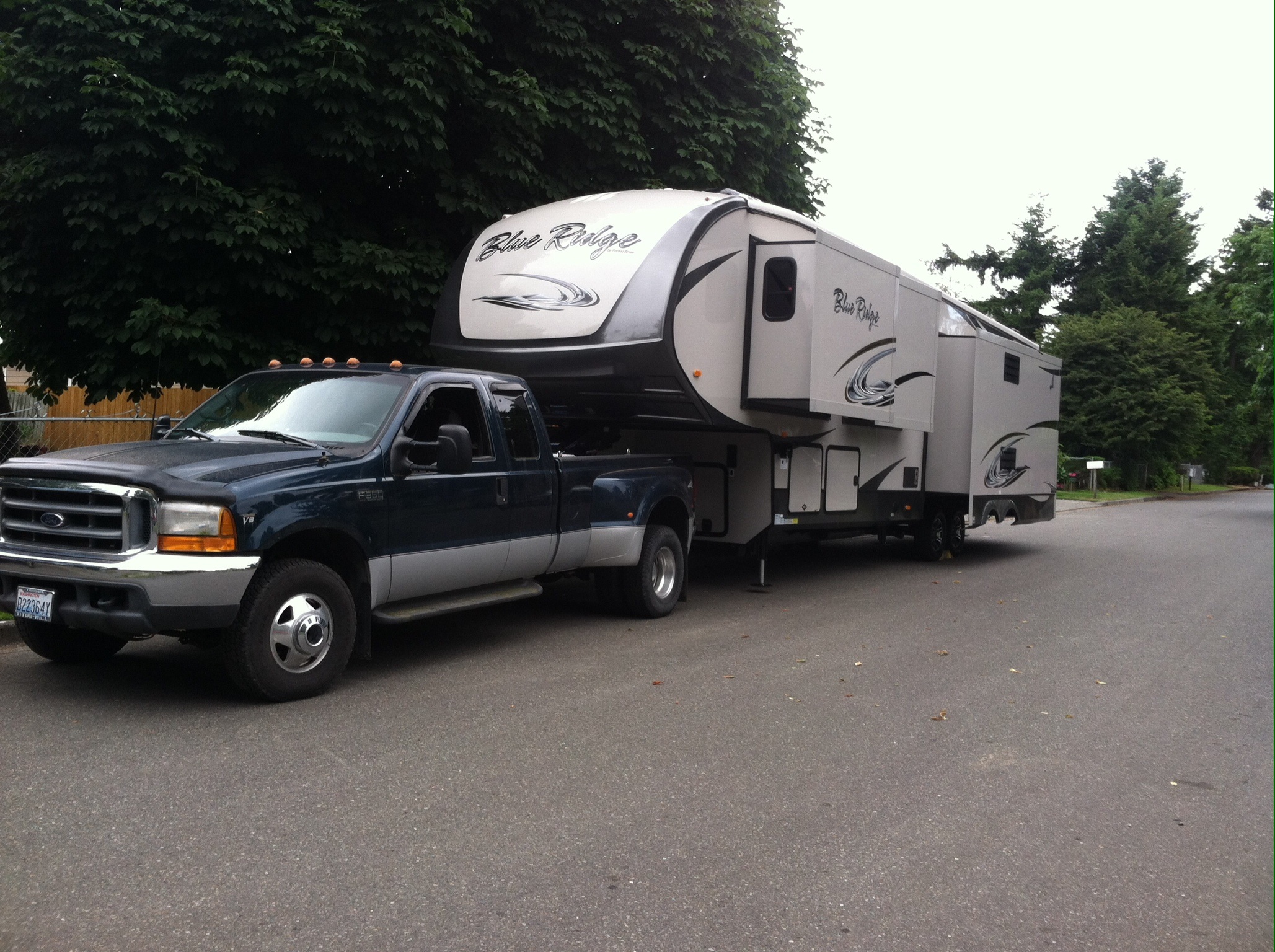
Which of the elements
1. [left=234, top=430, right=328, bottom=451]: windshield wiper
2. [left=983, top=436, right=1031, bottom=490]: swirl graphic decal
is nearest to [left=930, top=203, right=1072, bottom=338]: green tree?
[left=983, top=436, right=1031, bottom=490]: swirl graphic decal

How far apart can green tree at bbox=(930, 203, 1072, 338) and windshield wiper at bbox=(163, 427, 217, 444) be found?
176 feet

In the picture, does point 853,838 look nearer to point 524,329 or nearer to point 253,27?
point 524,329

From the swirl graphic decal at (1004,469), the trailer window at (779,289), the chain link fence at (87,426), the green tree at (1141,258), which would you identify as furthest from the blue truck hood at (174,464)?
the green tree at (1141,258)

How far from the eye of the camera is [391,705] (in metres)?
6.63

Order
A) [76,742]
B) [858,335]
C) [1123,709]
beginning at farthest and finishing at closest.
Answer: [858,335] < [1123,709] < [76,742]

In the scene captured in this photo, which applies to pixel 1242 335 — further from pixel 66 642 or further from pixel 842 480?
pixel 66 642

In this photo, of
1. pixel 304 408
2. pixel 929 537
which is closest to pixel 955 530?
pixel 929 537

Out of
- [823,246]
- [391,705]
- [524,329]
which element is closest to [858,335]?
[823,246]

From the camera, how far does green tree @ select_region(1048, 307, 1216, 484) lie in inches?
1663

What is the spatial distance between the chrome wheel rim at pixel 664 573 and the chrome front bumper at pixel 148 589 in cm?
458

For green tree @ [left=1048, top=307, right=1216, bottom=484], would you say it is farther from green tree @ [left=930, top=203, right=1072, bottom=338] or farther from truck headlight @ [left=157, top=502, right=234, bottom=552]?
truck headlight @ [left=157, top=502, right=234, bottom=552]

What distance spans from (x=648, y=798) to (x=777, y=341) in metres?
6.47

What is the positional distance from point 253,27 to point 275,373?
5.00m

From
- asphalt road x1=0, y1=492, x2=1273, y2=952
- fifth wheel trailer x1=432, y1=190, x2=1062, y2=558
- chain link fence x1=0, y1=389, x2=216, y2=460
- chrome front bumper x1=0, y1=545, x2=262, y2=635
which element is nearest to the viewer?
asphalt road x1=0, y1=492, x2=1273, y2=952
